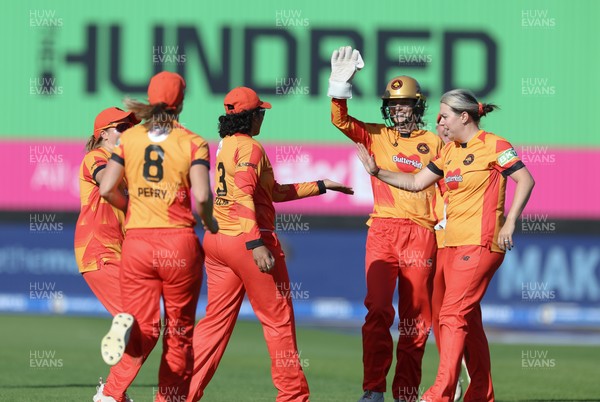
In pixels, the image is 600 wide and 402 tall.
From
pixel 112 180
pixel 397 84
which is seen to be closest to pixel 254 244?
pixel 112 180

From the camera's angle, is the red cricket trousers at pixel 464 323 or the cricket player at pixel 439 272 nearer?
the red cricket trousers at pixel 464 323

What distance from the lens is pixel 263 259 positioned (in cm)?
884

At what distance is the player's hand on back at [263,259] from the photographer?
884 centimetres

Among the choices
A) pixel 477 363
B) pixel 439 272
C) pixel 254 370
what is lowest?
pixel 254 370

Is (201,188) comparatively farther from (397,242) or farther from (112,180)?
(397,242)

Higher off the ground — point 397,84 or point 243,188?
point 397,84

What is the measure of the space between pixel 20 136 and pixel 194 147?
1760cm

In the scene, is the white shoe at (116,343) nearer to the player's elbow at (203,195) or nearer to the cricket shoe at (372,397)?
the player's elbow at (203,195)

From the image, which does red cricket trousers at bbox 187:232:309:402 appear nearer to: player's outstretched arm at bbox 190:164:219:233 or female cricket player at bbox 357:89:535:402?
female cricket player at bbox 357:89:535:402

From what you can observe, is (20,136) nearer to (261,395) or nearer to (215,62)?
(215,62)

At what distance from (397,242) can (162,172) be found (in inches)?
105

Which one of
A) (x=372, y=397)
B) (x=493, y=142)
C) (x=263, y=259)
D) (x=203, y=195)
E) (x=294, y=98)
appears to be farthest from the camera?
(x=294, y=98)

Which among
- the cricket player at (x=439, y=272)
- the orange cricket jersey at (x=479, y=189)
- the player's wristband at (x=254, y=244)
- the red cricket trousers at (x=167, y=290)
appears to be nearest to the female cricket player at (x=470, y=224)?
the orange cricket jersey at (x=479, y=189)

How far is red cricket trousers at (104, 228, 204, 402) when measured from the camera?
26.1ft
